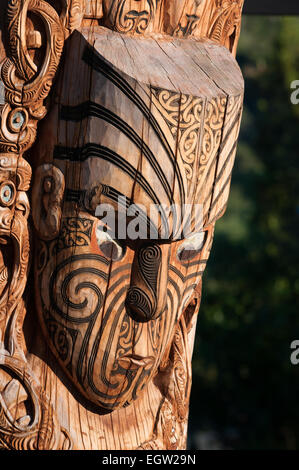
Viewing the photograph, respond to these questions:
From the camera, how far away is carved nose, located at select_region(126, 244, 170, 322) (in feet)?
6.88

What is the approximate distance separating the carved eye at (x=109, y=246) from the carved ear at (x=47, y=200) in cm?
11

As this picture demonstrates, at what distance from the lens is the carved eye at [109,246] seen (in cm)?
206

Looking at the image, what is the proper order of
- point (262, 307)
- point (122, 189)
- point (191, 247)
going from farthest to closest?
point (262, 307) < point (191, 247) < point (122, 189)

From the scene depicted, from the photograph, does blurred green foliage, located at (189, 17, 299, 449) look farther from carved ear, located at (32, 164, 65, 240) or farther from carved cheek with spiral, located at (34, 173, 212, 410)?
carved ear, located at (32, 164, 65, 240)

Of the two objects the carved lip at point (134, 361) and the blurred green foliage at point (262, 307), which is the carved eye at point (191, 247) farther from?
the blurred green foliage at point (262, 307)

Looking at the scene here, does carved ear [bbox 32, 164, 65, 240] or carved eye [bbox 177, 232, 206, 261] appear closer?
carved ear [bbox 32, 164, 65, 240]

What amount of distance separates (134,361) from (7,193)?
57 centimetres

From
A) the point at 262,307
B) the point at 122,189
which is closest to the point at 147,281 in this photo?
the point at 122,189

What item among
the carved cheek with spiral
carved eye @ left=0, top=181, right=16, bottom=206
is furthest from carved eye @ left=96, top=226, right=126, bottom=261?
carved eye @ left=0, top=181, right=16, bottom=206

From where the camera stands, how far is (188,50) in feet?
6.90

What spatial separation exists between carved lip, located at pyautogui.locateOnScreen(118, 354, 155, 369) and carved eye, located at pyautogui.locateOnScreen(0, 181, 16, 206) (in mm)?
519

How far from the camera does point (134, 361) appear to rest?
7.01 feet

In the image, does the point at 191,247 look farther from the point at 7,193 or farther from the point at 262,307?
the point at 262,307

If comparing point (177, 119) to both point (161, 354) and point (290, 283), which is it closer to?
point (161, 354)
